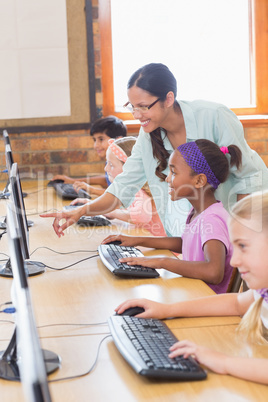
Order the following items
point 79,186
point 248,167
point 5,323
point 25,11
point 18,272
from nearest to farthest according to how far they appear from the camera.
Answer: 1. point 18,272
2. point 5,323
3. point 248,167
4. point 79,186
5. point 25,11

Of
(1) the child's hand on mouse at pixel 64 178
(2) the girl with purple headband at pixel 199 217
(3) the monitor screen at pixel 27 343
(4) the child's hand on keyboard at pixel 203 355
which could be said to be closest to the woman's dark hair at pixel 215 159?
(2) the girl with purple headband at pixel 199 217

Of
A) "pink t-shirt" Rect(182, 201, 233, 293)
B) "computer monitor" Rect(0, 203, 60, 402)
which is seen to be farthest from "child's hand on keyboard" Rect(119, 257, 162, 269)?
"computer monitor" Rect(0, 203, 60, 402)

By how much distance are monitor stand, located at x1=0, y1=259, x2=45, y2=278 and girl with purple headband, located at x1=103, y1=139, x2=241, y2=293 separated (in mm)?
288

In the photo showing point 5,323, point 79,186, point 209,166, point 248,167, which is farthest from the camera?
point 79,186

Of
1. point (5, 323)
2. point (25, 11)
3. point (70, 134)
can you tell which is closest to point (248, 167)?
point (5, 323)

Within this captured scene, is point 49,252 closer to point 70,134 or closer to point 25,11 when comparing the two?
point 70,134

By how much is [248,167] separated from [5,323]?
1134 mm

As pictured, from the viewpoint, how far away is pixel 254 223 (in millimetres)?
1229

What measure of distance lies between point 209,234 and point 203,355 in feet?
2.28

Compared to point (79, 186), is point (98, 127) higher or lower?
higher

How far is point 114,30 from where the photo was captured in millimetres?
3811

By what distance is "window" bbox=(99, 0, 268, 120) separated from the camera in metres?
3.81

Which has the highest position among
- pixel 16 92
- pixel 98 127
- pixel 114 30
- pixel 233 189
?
pixel 114 30

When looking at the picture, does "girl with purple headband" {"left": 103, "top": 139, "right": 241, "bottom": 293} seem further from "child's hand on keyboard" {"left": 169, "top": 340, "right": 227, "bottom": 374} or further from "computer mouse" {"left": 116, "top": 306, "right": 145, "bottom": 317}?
"child's hand on keyboard" {"left": 169, "top": 340, "right": 227, "bottom": 374}
